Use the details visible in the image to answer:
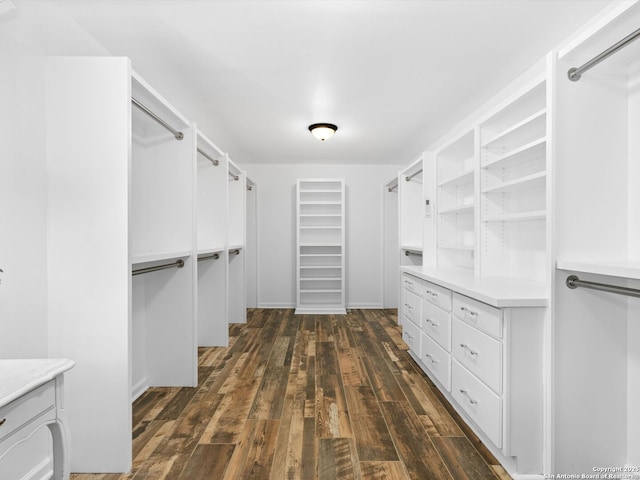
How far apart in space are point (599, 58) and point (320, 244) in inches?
180

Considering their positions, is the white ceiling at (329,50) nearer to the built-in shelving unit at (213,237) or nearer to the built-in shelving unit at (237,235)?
the built-in shelving unit at (213,237)

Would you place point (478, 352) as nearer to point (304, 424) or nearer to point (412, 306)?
point (304, 424)

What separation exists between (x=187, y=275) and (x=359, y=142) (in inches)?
114

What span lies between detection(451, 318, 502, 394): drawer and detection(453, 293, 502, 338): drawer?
1.5 inches

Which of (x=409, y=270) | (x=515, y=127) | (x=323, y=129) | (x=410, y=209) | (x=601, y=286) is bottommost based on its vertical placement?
(x=409, y=270)

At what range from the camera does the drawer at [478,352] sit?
1.86m

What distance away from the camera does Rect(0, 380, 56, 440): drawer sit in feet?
3.15

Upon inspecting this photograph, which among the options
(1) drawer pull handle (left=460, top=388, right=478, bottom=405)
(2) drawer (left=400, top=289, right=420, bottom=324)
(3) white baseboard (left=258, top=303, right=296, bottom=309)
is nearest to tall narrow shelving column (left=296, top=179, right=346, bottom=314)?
(3) white baseboard (left=258, top=303, right=296, bottom=309)

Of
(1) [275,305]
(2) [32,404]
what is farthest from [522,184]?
(1) [275,305]

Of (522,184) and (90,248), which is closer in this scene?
(90,248)

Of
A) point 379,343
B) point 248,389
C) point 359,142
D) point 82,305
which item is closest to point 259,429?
point 248,389

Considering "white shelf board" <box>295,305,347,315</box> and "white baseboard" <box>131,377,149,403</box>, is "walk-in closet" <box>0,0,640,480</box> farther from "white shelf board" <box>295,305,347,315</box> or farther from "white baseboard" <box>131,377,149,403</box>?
"white shelf board" <box>295,305,347,315</box>

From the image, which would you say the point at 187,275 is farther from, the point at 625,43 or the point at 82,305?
the point at 625,43

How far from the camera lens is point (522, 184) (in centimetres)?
238
